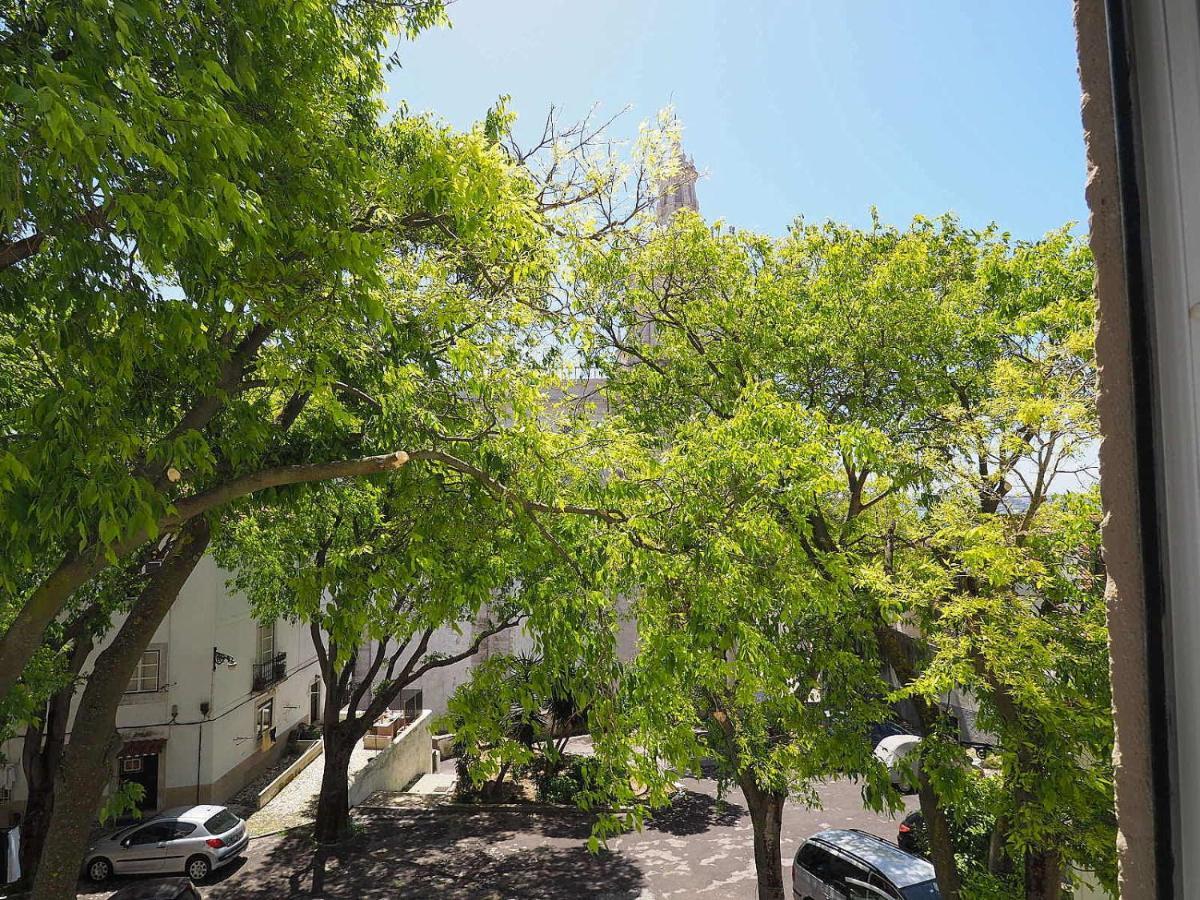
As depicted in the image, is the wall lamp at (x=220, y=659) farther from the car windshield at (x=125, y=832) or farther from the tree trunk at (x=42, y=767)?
the tree trunk at (x=42, y=767)

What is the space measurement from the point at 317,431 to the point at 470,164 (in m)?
2.51

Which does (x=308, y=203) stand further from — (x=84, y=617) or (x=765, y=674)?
(x=84, y=617)

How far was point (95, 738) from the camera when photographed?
7227 millimetres

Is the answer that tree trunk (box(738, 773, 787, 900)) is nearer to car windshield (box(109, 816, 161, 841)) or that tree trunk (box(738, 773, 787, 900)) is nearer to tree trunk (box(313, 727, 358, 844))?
tree trunk (box(313, 727, 358, 844))

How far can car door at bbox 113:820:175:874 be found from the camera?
41.9 feet

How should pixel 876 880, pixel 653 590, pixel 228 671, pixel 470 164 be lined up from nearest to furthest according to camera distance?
pixel 470 164 < pixel 653 590 < pixel 876 880 < pixel 228 671

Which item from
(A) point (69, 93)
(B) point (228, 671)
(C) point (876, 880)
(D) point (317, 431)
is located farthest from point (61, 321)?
(B) point (228, 671)

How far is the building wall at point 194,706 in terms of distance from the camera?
15461 mm

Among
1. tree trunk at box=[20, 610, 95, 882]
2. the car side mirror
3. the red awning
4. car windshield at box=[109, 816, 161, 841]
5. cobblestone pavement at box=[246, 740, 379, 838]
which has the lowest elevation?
cobblestone pavement at box=[246, 740, 379, 838]

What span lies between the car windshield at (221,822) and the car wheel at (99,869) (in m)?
1.55

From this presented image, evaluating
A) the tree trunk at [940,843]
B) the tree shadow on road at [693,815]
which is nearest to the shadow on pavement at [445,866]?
the tree shadow on road at [693,815]

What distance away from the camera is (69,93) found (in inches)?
111

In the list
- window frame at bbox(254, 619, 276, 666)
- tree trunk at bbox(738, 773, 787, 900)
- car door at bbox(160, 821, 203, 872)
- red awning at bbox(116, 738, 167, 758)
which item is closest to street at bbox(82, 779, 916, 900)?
car door at bbox(160, 821, 203, 872)

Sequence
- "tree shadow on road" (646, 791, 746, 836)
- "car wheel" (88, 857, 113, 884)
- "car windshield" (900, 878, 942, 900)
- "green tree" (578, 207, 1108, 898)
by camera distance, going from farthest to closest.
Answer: "tree shadow on road" (646, 791, 746, 836) → "car wheel" (88, 857, 113, 884) → "car windshield" (900, 878, 942, 900) → "green tree" (578, 207, 1108, 898)
